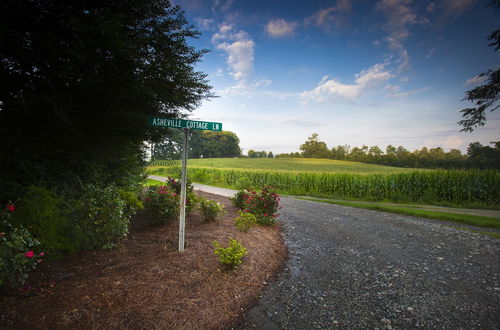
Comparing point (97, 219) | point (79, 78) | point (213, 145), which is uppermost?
point (213, 145)

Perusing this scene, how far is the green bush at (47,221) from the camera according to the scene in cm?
325

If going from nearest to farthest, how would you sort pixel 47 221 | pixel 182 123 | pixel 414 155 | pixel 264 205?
pixel 47 221 < pixel 182 123 < pixel 264 205 < pixel 414 155

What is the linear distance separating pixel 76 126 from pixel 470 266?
24.7 ft

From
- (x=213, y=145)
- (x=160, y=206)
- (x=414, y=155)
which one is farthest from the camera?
(x=213, y=145)

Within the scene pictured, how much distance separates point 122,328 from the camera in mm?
2211

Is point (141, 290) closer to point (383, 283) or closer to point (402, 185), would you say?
point (383, 283)

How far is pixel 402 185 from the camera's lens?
14.1 m

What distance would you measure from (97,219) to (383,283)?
4.96 meters

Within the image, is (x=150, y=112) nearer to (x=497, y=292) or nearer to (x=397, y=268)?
(x=397, y=268)

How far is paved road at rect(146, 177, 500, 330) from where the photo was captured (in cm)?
278

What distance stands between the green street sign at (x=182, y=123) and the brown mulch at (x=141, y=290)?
2166 millimetres

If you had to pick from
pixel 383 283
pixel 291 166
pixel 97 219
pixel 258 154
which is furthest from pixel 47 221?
pixel 258 154

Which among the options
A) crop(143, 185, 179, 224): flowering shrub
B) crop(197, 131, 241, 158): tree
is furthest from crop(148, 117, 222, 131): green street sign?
crop(197, 131, 241, 158): tree

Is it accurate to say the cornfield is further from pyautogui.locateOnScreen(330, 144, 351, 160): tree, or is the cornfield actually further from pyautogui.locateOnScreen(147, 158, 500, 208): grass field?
pyautogui.locateOnScreen(330, 144, 351, 160): tree
